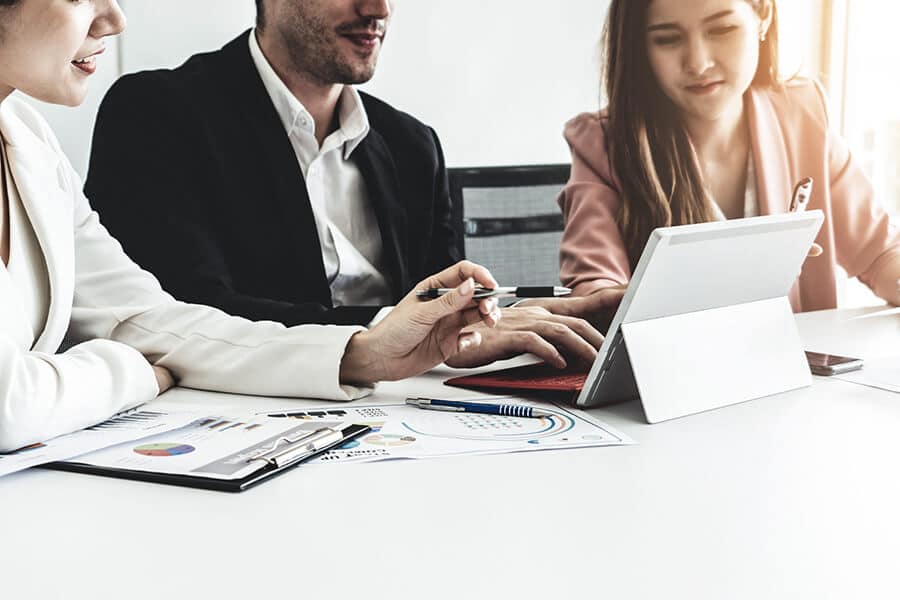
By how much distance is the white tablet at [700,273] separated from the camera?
92 cm

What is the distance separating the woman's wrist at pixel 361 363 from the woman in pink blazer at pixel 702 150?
854 millimetres

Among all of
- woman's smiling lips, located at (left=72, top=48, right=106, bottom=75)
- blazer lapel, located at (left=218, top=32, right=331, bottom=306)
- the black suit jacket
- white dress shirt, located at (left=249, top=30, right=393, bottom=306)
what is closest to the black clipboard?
woman's smiling lips, located at (left=72, top=48, right=106, bottom=75)

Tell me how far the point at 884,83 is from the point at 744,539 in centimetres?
294

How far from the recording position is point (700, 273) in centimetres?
98

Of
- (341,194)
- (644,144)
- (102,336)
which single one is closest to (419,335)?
(102,336)

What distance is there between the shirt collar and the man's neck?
2 centimetres

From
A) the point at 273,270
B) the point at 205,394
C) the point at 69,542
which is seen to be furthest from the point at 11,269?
the point at 273,270

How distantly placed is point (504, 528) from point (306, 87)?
1.31 m

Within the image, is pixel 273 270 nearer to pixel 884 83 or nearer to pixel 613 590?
pixel 613 590

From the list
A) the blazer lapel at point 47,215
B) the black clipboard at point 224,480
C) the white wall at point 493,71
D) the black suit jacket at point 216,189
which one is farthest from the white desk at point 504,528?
the white wall at point 493,71

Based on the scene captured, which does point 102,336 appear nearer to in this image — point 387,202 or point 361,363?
point 361,363

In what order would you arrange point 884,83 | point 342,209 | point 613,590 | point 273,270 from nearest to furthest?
1. point 613,590
2. point 273,270
3. point 342,209
4. point 884,83

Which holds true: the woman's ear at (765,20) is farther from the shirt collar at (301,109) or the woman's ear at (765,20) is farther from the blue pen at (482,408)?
the blue pen at (482,408)

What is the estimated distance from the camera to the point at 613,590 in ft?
1.86
